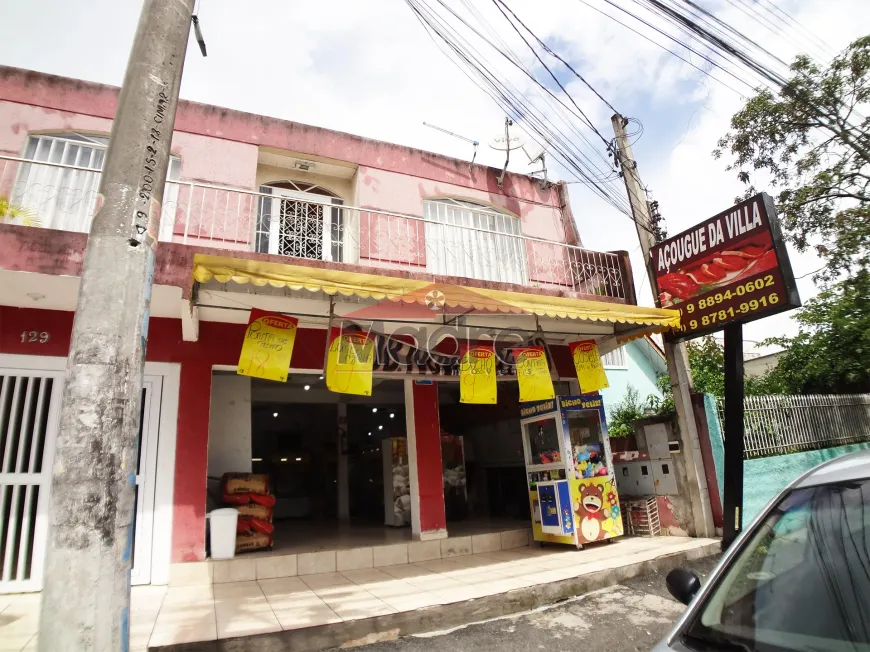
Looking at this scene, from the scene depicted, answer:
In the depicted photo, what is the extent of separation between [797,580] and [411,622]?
3577 millimetres

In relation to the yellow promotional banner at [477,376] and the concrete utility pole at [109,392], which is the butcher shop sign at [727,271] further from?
the concrete utility pole at [109,392]

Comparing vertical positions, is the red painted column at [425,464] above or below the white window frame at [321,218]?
below

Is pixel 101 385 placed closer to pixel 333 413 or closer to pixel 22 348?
pixel 22 348

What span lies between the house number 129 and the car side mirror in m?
7.04

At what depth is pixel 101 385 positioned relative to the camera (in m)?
2.39

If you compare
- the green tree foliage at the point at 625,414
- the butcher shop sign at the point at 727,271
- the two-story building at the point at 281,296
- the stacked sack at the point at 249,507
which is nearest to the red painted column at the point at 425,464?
the two-story building at the point at 281,296

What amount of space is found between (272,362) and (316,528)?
18.6 ft

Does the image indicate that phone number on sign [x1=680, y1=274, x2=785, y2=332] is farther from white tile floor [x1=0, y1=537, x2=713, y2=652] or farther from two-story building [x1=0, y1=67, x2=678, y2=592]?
white tile floor [x1=0, y1=537, x2=713, y2=652]

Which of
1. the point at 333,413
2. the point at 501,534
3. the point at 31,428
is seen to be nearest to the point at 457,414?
the point at 333,413

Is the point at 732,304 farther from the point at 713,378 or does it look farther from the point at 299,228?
the point at 299,228

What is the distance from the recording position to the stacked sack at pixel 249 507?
6945mm

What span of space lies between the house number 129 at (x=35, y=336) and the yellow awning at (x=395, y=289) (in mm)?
2780

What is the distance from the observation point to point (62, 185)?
7.20 metres

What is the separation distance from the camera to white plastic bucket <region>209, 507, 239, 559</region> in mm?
6309
